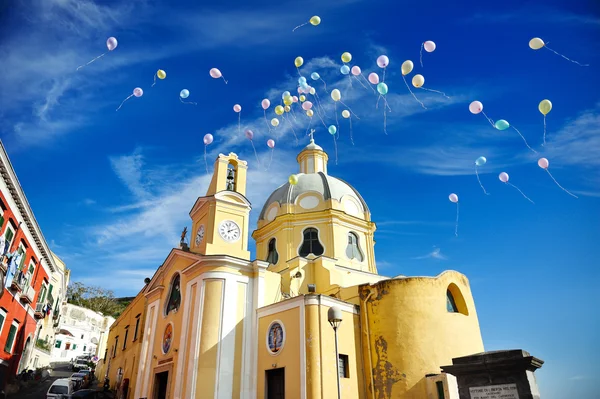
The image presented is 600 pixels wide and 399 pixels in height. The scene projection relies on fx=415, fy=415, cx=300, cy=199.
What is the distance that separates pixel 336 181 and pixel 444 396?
16.0 metres

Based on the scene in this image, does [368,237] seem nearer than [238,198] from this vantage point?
No

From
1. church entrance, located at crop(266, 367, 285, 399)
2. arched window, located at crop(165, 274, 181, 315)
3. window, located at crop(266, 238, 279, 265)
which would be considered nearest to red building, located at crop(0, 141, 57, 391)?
arched window, located at crop(165, 274, 181, 315)

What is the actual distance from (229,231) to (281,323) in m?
5.91

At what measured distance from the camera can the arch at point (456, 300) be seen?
62.4 ft

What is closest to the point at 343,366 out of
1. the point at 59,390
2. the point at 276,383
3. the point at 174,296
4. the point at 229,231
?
the point at 276,383

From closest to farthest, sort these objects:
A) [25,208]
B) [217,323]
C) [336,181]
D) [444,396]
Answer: [444,396], [217,323], [25,208], [336,181]

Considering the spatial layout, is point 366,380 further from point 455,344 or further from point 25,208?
point 25,208

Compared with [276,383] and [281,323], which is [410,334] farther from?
[276,383]

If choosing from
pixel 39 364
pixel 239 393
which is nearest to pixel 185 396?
pixel 239 393

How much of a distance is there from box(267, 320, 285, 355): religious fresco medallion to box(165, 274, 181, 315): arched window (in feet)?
18.9

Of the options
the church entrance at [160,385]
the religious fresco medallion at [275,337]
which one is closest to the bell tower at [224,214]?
the religious fresco medallion at [275,337]

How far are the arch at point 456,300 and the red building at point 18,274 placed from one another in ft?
63.7

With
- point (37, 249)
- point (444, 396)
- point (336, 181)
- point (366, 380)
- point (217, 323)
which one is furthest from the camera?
point (336, 181)

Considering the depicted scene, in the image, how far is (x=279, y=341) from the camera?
16531 mm
